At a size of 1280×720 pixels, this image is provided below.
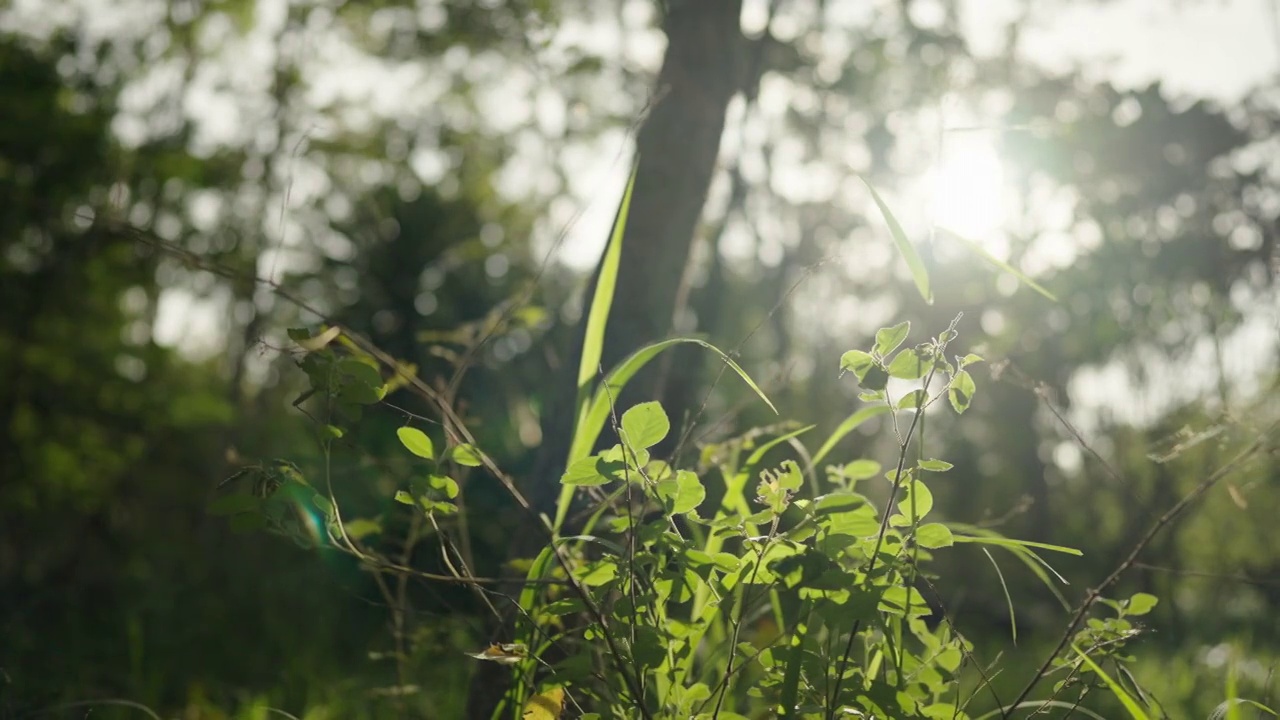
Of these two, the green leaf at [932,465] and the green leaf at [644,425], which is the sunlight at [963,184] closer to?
the green leaf at [932,465]

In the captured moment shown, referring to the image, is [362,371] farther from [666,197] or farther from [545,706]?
[666,197]

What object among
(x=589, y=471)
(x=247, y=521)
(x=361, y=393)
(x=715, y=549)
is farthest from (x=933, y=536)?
(x=247, y=521)

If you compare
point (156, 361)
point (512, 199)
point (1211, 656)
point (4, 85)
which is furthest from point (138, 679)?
point (512, 199)

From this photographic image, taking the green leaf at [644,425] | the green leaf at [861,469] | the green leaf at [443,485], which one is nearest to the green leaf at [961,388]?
the green leaf at [861,469]

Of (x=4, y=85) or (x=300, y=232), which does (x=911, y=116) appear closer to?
(x=300, y=232)

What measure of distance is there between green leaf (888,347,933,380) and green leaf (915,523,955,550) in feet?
0.64

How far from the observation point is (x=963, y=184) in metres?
1.84

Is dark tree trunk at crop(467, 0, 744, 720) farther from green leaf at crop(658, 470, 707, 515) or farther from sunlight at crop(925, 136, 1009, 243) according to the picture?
green leaf at crop(658, 470, 707, 515)

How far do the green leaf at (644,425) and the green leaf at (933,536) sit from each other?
1.21 feet

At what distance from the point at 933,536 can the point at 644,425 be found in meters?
0.41

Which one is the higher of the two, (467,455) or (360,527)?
(467,455)

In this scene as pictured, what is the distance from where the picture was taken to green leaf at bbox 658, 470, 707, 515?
1.13 meters

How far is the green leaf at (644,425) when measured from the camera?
1.08 m

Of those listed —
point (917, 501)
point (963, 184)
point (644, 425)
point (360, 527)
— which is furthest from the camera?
point (963, 184)
